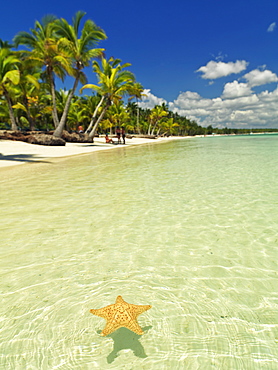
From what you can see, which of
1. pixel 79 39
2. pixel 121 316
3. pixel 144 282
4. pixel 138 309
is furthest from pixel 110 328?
pixel 79 39

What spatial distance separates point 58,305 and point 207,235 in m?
2.28

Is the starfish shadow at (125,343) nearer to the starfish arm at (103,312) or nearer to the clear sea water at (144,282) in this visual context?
the clear sea water at (144,282)

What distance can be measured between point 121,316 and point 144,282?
837 mm

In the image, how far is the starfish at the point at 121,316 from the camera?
1512mm

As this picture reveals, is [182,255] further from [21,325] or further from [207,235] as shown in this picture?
[21,325]

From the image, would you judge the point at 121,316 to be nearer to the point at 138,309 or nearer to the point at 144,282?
the point at 138,309

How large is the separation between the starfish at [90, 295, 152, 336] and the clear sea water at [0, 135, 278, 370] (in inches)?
10.6

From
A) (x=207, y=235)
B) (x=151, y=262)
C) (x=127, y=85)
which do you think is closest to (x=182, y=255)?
(x=151, y=262)

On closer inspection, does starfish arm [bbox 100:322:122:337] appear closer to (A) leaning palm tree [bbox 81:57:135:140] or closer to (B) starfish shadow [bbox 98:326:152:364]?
(B) starfish shadow [bbox 98:326:152:364]

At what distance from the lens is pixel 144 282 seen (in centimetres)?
239

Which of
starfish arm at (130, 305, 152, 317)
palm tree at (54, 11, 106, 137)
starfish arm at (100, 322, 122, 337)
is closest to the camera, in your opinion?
starfish arm at (100, 322, 122, 337)

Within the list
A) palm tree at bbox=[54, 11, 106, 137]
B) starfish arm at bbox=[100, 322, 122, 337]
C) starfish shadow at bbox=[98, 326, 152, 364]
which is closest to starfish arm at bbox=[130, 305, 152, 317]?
starfish arm at bbox=[100, 322, 122, 337]

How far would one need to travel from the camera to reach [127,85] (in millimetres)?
26688

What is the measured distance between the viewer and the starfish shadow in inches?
63.9
